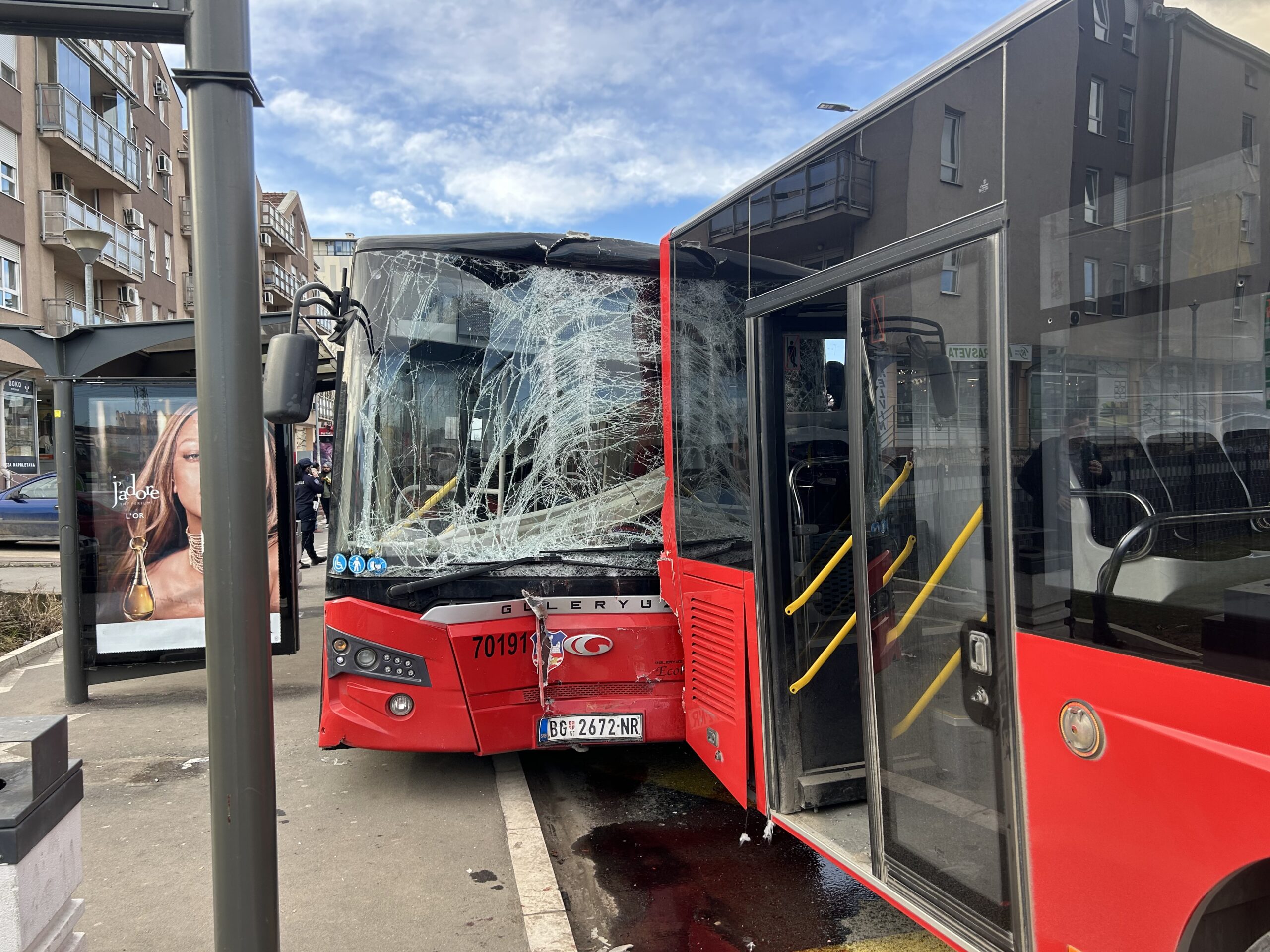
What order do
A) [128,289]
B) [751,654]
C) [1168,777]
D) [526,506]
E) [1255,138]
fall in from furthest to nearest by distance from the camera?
[128,289] < [526,506] < [751,654] < [1168,777] < [1255,138]

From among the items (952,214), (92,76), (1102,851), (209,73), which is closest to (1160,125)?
(952,214)

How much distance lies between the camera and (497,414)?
15.1 ft

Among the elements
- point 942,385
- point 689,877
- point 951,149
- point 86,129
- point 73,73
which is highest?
point 73,73

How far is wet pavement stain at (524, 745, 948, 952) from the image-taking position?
3.39 meters

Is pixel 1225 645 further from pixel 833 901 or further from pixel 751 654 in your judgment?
pixel 833 901

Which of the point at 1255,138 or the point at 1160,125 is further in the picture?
the point at 1160,125

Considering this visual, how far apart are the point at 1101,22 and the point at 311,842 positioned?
450 centimetres

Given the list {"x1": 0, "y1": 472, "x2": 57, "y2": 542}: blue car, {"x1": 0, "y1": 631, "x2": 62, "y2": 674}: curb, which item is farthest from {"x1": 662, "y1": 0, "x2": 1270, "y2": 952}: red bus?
{"x1": 0, "y1": 472, "x2": 57, "y2": 542}: blue car

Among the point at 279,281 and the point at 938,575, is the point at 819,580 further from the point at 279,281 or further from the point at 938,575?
the point at 279,281

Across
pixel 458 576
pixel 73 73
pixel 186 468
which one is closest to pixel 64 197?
pixel 73 73

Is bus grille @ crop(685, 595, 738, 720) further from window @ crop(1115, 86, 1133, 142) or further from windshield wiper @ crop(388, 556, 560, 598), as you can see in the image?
window @ crop(1115, 86, 1133, 142)

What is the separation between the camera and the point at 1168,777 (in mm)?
1887

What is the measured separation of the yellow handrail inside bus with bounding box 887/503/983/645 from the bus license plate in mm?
2042

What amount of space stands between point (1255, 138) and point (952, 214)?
0.81 metres
